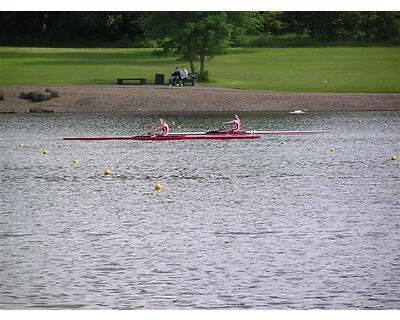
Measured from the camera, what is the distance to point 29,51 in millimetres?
80438

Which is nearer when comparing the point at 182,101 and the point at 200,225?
the point at 200,225

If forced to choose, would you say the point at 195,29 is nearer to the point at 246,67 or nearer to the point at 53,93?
the point at 246,67

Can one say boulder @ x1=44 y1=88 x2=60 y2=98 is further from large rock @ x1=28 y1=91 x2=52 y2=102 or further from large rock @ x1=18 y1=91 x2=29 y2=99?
large rock @ x1=18 y1=91 x2=29 y2=99

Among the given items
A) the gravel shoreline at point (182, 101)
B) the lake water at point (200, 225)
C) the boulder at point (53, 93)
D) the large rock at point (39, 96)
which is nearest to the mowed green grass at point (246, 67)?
the gravel shoreline at point (182, 101)

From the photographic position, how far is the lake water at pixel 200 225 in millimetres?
16594

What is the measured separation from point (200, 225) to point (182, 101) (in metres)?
34.2

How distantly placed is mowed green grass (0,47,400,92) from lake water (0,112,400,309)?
77.4ft

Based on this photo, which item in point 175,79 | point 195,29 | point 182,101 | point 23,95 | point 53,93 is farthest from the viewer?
point 195,29

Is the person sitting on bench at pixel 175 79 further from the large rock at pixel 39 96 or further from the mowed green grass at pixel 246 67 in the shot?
the large rock at pixel 39 96

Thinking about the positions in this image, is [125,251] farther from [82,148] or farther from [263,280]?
[82,148]

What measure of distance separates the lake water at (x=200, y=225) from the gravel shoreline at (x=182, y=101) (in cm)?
1525

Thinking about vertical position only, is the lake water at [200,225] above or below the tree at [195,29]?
below

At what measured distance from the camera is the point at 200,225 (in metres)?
22.5

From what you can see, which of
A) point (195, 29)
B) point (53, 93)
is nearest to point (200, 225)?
point (53, 93)
